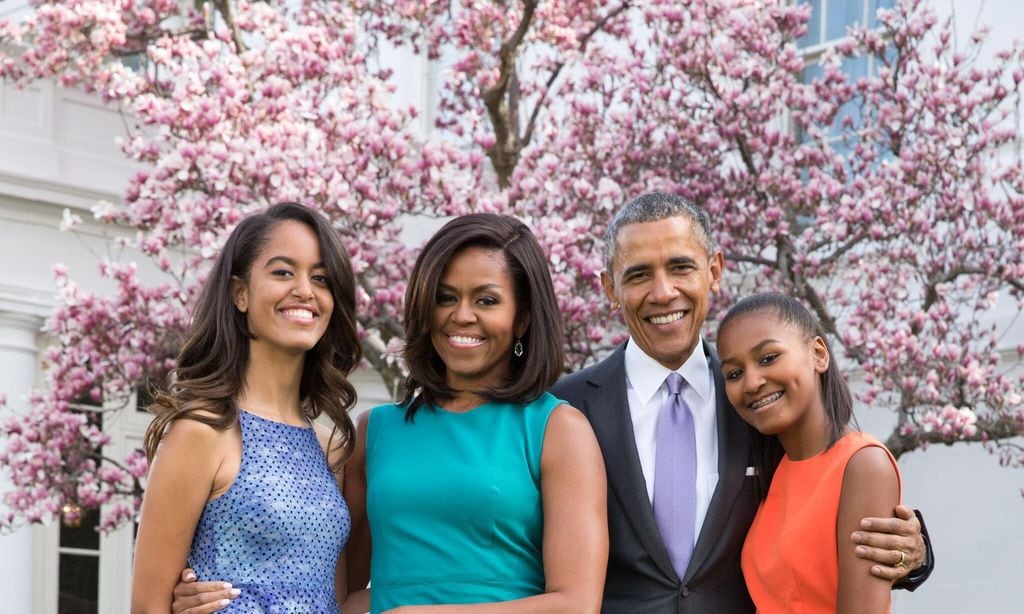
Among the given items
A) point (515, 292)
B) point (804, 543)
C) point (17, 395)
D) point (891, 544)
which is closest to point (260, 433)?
point (515, 292)

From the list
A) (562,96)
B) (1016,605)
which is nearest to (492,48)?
(562,96)

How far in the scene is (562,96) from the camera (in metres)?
8.83

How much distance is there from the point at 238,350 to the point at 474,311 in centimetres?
58

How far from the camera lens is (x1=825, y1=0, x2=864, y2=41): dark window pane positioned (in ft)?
31.7

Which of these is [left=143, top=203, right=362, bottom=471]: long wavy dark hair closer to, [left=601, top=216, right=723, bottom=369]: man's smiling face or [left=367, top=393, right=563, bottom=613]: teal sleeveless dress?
[left=367, top=393, right=563, bottom=613]: teal sleeveless dress

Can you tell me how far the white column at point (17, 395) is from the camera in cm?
906

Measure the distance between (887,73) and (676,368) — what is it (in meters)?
4.32

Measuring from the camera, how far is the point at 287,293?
354 cm

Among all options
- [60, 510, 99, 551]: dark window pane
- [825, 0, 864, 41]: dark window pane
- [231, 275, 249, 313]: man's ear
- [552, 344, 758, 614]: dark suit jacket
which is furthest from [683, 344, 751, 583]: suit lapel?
[60, 510, 99, 551]: dark window pane

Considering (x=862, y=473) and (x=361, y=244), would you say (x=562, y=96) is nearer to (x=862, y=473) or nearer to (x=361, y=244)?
(x=361, y=244)

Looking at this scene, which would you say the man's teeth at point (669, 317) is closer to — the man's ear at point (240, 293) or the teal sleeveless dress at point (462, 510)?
the teal sleeveless dress at point (462, 510)

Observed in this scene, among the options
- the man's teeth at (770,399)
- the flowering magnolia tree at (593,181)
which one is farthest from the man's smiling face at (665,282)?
the flowering magnolia tree at (593,181)

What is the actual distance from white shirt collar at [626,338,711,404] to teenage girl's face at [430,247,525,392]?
517 millimetres

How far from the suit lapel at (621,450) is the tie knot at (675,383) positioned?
4.7 inches
